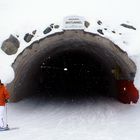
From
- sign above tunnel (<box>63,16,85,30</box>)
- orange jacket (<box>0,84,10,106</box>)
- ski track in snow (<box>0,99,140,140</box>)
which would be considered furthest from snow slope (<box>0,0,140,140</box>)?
orange jacket (<box>0,84,10,106</box>)

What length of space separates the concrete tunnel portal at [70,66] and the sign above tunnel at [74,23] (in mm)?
471

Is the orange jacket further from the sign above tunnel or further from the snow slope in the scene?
the sign above tunnel

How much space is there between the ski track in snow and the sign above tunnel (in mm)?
3357

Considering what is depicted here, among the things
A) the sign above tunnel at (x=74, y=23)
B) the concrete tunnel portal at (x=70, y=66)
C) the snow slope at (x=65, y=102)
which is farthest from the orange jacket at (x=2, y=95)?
the sign above tunnel at (x=74, y=23)

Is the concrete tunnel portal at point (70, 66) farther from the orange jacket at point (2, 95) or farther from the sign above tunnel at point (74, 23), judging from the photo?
the orange jacket at point (2, 95)

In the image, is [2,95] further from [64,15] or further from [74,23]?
[64,15]

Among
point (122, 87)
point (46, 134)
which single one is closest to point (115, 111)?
point (122, 87)

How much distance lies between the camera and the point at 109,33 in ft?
50.3

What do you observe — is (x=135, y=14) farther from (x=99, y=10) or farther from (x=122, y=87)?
(x=122, y=87)

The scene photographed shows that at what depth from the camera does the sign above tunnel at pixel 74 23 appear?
15094mm

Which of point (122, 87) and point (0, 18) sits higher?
point (0, 18)

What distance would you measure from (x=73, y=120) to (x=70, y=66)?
26.3 m

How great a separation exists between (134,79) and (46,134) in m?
6.35

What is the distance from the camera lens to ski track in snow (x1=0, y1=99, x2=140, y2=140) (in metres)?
10.9
